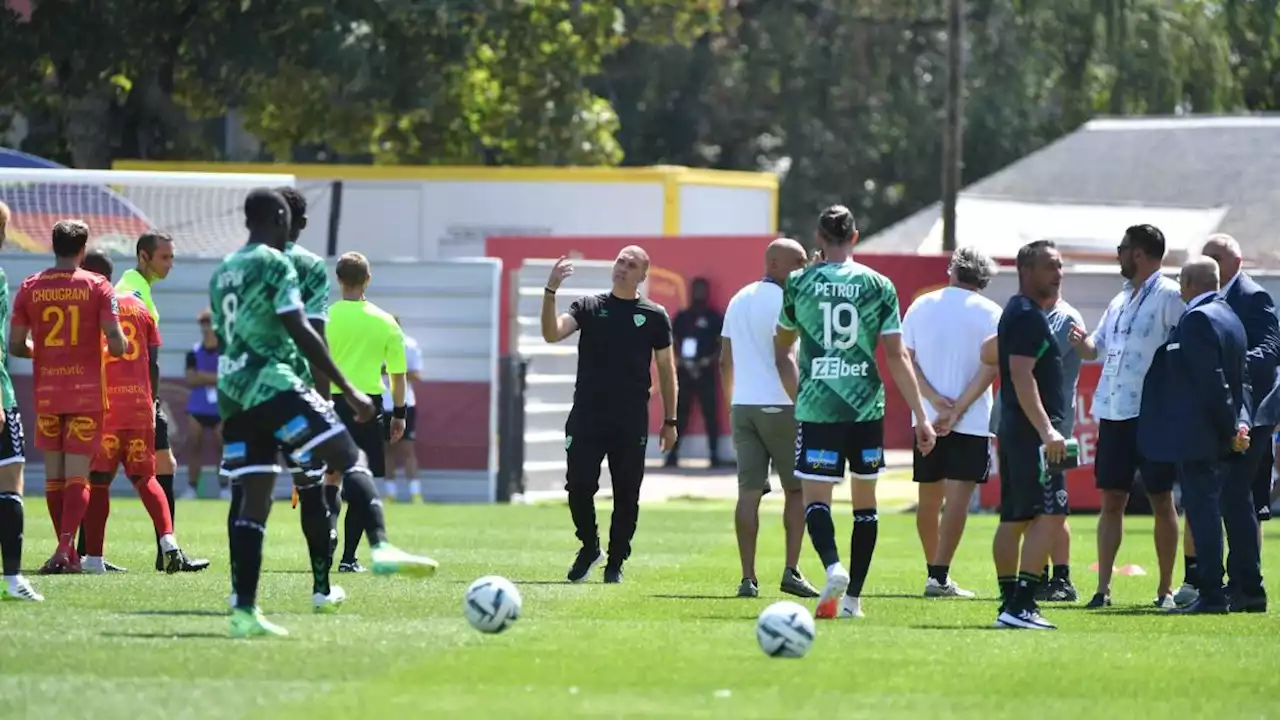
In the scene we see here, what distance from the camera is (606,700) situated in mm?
8836

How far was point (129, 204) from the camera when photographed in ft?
77.5

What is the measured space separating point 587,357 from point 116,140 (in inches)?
829

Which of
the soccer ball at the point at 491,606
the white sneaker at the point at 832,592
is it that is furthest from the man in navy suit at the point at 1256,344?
the soccer ball at the point at 491,606

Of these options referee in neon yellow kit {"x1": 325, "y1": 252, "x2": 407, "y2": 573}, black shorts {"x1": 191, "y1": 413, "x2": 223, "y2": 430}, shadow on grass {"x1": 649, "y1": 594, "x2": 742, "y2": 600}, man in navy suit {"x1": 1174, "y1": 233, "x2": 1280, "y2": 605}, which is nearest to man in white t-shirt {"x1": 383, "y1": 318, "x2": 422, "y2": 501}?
black shorts {"x1": 191, "y1": 413, "x2": 223, "y2": 430}

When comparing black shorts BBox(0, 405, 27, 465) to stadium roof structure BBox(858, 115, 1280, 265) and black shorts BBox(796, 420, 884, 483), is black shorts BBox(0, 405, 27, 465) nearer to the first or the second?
black shorts BBox(796, 420, 884, 483)

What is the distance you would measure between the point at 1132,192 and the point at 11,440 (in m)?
31.3

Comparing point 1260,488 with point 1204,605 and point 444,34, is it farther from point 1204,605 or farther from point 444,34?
point 444,34

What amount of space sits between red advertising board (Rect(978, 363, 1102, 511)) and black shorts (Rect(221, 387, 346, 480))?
12926 mm

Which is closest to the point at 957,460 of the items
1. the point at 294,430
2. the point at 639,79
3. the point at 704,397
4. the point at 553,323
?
the point at 553,323

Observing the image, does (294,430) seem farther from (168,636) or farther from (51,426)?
(51,426)

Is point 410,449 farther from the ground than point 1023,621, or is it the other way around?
point 1023,621

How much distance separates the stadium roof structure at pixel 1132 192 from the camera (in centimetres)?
3641

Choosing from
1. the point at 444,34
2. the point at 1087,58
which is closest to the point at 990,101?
the point at 1087,58

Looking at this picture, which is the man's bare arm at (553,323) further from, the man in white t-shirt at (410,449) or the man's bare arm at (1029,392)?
the man in white t-shirt at (410,449)
